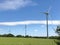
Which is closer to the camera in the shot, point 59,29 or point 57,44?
point 57,44

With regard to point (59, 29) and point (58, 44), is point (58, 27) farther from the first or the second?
point (58, 44)

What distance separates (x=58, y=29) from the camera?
6269cm

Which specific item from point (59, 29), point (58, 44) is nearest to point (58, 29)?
point (59, 29)

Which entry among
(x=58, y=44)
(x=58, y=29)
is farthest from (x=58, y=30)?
(x=58, y=44)

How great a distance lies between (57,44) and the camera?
121 ft

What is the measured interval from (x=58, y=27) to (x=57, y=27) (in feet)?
2.22

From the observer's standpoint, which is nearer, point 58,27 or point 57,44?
point 57,44

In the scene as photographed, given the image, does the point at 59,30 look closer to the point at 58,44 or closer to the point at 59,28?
the point at 59,28

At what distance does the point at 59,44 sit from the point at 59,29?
26.5m

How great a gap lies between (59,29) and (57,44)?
26.2m

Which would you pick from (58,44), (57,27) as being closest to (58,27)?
(57,27)

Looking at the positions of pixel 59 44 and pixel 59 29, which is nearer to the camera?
pixel 59 44

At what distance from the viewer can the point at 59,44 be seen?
36.6m

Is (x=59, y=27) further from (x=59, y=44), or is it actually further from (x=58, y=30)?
(x=59, y=44)
